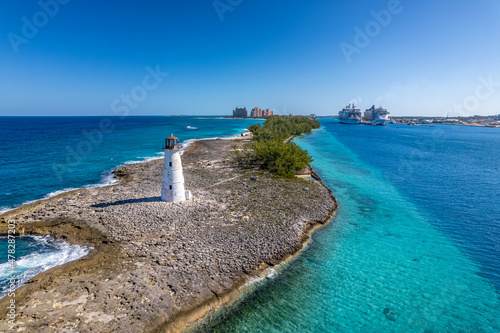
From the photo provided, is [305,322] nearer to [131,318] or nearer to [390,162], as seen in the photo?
[131,318]

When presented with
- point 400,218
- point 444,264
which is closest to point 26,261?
point 444,264

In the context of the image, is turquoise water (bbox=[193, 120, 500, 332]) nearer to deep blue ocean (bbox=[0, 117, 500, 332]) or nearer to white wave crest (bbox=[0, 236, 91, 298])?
deep blue ocean (bbox=[0, 117, 500, 332])

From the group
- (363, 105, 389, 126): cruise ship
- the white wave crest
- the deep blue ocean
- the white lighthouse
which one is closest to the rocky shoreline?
the white wave crest

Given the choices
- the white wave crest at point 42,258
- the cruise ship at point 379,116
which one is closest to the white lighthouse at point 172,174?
the white wave crest at point 42,258

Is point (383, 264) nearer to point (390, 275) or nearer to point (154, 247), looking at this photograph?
point (390, 275)

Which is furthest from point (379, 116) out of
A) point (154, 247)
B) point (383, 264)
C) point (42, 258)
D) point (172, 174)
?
point (42, 258)

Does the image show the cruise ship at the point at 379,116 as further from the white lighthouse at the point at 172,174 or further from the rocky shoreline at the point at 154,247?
the white lighthouse at the point at 172,174
